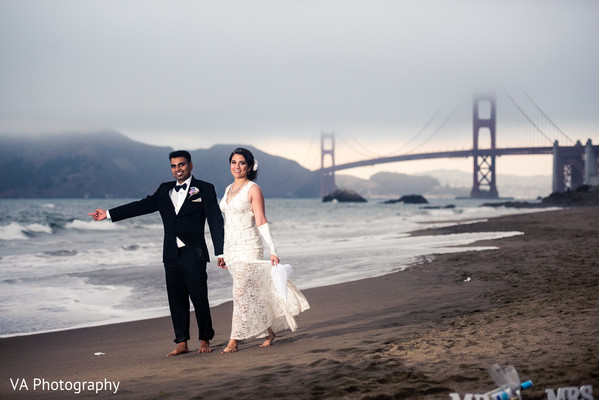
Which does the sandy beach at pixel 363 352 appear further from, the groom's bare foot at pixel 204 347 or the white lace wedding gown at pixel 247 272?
the white lace wedding gown at pixel 247 272

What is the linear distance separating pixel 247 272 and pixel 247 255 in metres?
0.11

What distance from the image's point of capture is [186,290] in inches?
153

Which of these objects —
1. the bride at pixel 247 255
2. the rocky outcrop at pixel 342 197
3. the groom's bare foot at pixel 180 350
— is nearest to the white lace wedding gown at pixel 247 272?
the bride at pixel 247 255

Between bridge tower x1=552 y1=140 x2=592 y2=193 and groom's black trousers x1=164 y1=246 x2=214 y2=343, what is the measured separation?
175 feet

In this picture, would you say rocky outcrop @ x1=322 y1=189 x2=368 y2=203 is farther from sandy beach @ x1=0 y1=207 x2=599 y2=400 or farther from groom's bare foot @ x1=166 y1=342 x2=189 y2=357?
groom's bare foot @ x1=166 y1=342 x2=189 y2=357

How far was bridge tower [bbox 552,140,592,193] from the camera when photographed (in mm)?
53059

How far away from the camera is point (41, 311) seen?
227 inches

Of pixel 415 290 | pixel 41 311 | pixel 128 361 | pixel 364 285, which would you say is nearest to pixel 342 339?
pixel 128 361

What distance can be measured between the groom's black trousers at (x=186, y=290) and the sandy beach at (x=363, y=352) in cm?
16

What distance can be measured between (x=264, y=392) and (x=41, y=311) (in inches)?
152

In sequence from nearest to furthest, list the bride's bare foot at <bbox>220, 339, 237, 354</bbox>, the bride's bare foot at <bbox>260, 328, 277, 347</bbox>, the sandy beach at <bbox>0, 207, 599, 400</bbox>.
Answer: the sandy beach at <bbox>0, 207, 599, 400</bbox> → the bride's bare foot at <bbox>220, 339, 237, 354</bbox> → the bride's bare foot at <bbox>260, 328, 277, 347</bbox>

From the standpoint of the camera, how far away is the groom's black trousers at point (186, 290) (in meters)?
3.76

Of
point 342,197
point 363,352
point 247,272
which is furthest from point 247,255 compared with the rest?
point 342,197

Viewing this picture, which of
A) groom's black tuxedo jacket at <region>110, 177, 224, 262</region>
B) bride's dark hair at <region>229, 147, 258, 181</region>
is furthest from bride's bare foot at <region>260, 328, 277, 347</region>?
bride's dark hair at <region>229, 147, 258, 181</region>
